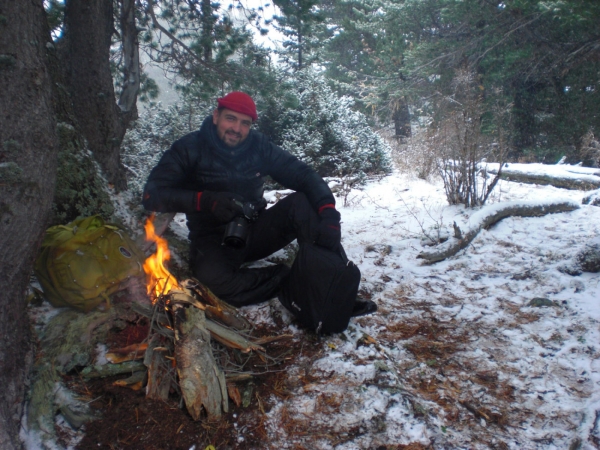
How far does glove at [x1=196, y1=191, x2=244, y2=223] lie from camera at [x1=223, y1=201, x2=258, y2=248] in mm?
32

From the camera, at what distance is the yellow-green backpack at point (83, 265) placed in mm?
2369

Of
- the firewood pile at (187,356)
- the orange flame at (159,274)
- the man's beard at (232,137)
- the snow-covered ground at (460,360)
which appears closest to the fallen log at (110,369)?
the firewood pile at (187,356)

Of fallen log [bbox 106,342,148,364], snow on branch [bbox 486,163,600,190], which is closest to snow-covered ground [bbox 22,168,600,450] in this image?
fallen log [bbox 106,342,148,364]

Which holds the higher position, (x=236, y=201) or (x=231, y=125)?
(x=231, y=125)

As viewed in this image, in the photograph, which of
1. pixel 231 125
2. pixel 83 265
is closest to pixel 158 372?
pixel 83 265

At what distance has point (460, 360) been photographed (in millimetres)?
2492

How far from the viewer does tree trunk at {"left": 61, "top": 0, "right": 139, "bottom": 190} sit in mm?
3445

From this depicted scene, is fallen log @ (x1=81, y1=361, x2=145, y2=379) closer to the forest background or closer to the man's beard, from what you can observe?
the forest background

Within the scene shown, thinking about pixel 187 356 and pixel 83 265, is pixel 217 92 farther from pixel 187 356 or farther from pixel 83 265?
pixel 187 356

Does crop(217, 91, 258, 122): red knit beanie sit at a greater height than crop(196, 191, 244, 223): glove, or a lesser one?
greater

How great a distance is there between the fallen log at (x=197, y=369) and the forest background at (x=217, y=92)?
29.7 inches

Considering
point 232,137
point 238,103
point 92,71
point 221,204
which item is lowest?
point 221,204

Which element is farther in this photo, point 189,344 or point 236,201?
point 236,201

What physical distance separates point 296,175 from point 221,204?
0.77 metres
